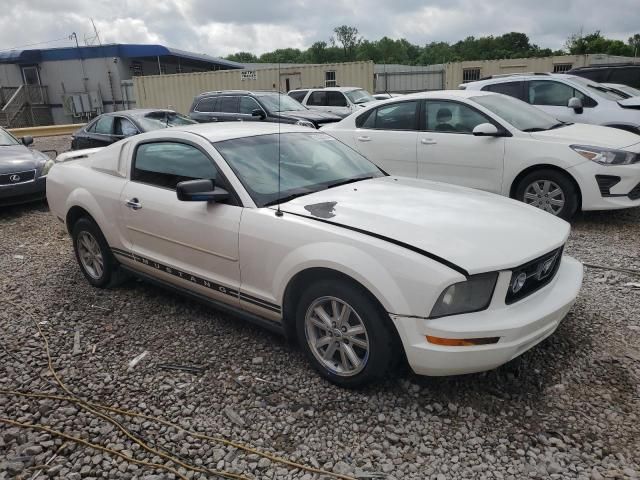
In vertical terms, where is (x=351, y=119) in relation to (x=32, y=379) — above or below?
above

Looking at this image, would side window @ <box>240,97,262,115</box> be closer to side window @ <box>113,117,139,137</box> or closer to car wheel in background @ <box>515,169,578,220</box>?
side window @ <box>113,117,139,137</box>

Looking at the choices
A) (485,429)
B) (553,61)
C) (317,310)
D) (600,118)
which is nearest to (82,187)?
(317,310)

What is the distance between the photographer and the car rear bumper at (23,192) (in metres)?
7.61

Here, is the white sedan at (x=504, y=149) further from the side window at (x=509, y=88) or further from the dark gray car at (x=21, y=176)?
the dark gray car at (x=21, y=176)

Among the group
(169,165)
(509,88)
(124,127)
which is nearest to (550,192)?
(509,88)

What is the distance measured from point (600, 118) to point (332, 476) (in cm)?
836

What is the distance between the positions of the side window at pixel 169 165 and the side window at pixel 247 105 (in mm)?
8112

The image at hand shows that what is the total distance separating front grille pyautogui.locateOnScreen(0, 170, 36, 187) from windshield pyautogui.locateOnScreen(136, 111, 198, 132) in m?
2.33

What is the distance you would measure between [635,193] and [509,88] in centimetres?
405

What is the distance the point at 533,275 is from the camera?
9.41 feet

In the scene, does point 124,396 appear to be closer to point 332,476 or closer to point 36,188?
point 332,476

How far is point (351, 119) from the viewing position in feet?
24.9

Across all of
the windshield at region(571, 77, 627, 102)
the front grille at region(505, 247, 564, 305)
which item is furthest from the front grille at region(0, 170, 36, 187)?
the windshield at region(571, 77, 627, 102)

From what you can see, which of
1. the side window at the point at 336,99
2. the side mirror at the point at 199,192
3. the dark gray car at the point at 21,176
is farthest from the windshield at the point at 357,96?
the side mirror at the point at 199,192
